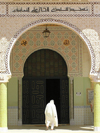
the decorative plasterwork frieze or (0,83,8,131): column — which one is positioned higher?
the decorative plasterwork frieze

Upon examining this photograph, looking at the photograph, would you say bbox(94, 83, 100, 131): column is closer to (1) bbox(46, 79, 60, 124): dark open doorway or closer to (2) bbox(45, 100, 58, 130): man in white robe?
(2) bbox(45, 100, 58, 130): man in white robe

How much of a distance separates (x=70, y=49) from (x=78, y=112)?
7.02 ft

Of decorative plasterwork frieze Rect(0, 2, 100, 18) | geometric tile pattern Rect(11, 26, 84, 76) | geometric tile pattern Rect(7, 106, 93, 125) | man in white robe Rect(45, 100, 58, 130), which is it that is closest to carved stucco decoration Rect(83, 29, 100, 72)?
decorative plasterwork frieze Rect(0, 2, 100, 18)

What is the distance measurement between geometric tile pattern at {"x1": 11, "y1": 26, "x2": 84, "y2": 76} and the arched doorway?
0.66 feet

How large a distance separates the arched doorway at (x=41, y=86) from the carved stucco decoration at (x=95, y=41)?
217cm

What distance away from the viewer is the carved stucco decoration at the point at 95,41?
7.88 m

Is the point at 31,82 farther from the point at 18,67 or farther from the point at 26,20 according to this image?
the point at 26,20

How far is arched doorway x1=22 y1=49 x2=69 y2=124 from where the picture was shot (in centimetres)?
987

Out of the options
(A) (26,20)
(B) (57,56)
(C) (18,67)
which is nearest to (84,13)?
(A) (26,20)

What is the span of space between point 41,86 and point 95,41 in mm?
2892

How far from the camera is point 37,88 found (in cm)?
993

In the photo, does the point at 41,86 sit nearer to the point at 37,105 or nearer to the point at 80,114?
the point at 37,105

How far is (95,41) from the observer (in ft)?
26.0

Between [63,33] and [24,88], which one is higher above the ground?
[63,33]
